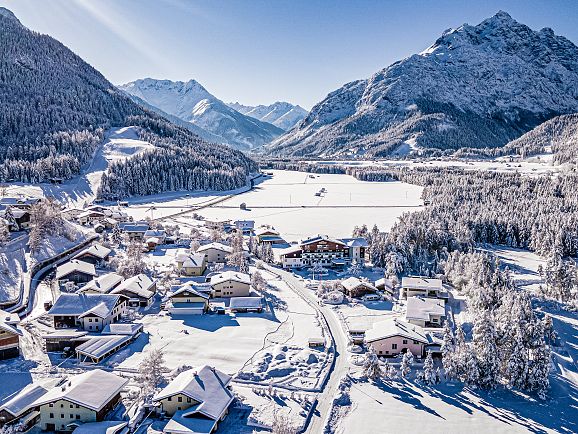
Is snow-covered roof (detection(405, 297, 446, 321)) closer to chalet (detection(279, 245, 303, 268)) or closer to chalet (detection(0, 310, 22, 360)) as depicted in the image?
chalet (detection(279, 245, 303, 268))

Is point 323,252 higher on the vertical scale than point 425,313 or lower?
higher

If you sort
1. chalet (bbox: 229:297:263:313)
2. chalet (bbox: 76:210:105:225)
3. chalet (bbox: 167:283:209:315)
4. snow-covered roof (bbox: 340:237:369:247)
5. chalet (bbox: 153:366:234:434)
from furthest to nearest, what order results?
chalet (bbox: 76:210:105:225) < snow-covered roof (bbox: 340:237:369:247) < chalet (bbox: 167:283:209:315) < chalet (bbox: 229:297:263:313) < chalet (bbox: 153:366:234:434)

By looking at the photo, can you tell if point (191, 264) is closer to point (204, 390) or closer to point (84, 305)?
point (84, 305)

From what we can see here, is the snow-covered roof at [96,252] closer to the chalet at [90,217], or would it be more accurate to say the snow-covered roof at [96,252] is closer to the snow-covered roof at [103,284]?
the snow-covered roof at [103,284]

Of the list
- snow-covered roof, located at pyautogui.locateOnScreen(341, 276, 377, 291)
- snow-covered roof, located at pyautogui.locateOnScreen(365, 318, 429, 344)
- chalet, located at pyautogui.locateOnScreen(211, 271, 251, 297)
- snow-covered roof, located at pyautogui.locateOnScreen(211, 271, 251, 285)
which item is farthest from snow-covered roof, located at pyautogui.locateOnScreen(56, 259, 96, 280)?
snow-covered roof, located at pyautogui.locateOnScreen(365, 318, 429, 344)

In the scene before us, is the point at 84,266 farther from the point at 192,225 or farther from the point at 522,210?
the point at 522,210

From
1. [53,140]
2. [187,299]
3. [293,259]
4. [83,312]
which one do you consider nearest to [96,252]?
[83,312]
